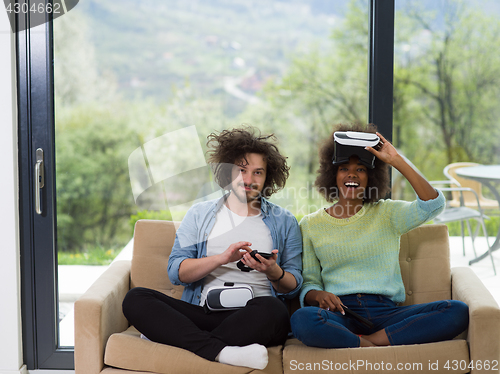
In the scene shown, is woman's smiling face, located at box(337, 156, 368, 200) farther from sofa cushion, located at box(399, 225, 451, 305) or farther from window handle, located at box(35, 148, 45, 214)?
window handle, located at box(35, 148, 45, 214)

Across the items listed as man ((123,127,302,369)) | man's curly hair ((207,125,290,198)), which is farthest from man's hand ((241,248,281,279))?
man's curly hair ((207,125,290,198))

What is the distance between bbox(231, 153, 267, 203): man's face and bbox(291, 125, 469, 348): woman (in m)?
0.26

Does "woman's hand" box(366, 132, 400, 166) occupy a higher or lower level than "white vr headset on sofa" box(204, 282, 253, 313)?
higher

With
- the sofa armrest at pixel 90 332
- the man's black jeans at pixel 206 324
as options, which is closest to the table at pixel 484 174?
the man's black jeans at pixel 206 324

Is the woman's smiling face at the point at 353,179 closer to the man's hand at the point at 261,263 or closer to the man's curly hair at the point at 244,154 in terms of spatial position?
the man's curly hair at the point at 244,154

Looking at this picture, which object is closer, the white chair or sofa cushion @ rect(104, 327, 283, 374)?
sofa cushion @ rect(104, 327, 283, 374)

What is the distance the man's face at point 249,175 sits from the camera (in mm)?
1889

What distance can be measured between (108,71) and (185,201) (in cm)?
70

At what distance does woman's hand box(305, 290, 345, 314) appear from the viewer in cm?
174

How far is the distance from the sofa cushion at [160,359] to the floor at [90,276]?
0.64m

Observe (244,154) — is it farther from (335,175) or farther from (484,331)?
(484,331)

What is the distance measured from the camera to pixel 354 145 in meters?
1.85

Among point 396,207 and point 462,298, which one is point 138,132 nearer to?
point 396,207

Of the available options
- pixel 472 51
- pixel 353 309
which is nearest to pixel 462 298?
pixel 353 309
